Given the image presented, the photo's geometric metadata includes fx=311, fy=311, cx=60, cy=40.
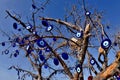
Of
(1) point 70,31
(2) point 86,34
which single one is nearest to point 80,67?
(2) point 86,34

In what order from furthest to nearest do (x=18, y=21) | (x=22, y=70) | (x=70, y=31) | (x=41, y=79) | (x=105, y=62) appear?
(x=22, y=70) < (x=41, y=79) < (x=70, y=31) < (x=105, y=62) < (x=18, y=21)

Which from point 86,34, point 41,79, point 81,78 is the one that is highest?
point 41,79

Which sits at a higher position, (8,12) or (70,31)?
(70,31)

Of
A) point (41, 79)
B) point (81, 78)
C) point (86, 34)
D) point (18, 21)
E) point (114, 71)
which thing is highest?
point (41, 79)

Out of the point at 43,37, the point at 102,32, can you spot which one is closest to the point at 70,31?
the point at 102,32

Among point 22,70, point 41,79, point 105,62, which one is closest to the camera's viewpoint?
point 105,62

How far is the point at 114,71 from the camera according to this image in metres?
7.59

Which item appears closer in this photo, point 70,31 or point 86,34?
point 86,34

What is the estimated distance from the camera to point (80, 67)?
29.4 feet

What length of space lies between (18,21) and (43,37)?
1.46 m

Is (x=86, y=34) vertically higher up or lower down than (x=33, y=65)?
lower down

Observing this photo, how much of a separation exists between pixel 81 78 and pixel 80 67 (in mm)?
415

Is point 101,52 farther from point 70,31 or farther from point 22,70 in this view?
point 22,70

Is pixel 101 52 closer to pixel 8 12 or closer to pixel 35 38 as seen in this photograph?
pixel 35 38
